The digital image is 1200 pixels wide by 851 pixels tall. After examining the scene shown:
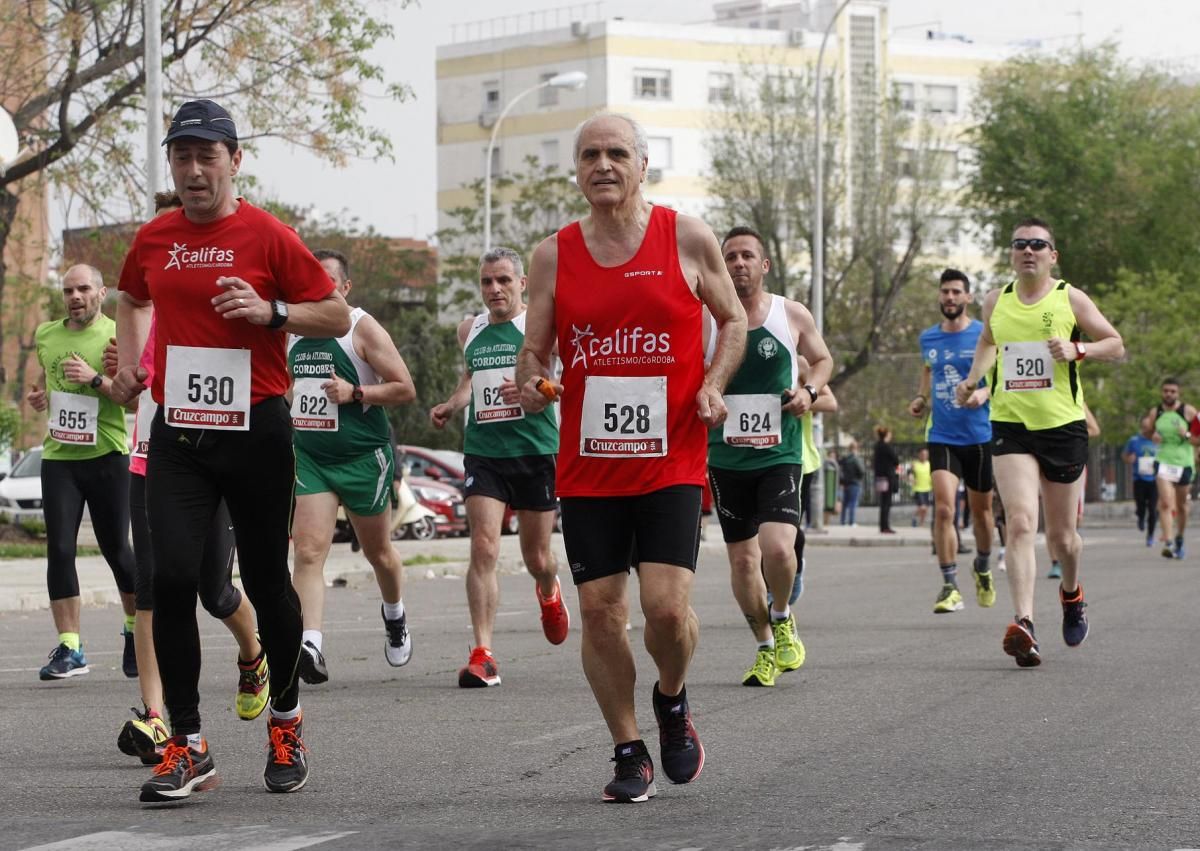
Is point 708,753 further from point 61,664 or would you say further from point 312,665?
point 61,664

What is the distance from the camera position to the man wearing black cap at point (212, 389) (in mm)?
6570

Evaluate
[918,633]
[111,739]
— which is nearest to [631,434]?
[111,739]

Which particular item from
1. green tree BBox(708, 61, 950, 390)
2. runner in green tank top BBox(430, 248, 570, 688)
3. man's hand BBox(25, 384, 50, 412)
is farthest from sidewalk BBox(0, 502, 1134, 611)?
green tree BBox(708, 61, 950, 390)

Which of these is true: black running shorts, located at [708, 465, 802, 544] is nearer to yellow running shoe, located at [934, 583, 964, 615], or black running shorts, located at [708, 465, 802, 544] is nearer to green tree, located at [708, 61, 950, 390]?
yellow running shoe, located at [934, 583, 964, 615]

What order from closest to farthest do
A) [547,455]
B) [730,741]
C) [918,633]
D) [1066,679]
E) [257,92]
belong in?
[730,741] → [1066,679] → [547,455] → [918,633] → [257,92]

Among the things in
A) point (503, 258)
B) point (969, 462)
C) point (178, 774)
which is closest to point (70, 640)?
point (503, 258)

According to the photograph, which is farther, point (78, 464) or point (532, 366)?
point (78, 464)

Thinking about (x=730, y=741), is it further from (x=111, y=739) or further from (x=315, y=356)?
(x=315, y=356)

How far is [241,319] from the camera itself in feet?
21.7

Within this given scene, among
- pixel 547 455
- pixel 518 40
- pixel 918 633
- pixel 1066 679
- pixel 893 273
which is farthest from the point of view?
pixel 518 40

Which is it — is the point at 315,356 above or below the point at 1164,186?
below

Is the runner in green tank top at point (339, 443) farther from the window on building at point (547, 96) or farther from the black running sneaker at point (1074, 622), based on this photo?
the window on building at point (547, 96)

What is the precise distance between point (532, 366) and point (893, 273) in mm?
44706

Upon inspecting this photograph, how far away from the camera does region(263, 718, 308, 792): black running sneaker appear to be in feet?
21.8
